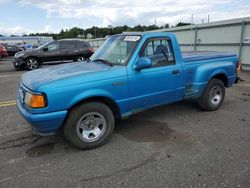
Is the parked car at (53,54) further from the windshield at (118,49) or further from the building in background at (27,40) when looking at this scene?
the building in background at (27,40)

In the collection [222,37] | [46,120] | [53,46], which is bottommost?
[46,120]

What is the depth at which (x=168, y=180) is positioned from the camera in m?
3.04

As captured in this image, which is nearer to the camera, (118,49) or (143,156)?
(143,156)

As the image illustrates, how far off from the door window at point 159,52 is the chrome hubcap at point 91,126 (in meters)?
1.41

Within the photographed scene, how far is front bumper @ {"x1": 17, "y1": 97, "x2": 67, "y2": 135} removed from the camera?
11.1ft

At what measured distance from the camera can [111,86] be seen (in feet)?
12.7

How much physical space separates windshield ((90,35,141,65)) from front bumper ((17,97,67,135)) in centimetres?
145

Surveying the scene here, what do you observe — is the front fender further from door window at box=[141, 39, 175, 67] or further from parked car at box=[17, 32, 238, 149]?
door window at box=[141, 39, 175, 67]

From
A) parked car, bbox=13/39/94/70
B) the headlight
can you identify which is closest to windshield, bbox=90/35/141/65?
the headlight

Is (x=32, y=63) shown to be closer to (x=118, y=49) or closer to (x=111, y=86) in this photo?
(x=118, y=49)

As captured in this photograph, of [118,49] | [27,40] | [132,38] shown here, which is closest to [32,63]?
[118,49]

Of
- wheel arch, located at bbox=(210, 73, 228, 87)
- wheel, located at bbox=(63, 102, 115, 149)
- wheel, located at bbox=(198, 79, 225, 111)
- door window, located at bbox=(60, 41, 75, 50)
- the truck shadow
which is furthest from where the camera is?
door window, located at bbox=(60, 41, 75, 50)

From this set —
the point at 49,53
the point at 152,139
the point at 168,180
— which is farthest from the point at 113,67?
the point at 49,53

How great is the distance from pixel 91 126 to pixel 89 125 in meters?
0.04
